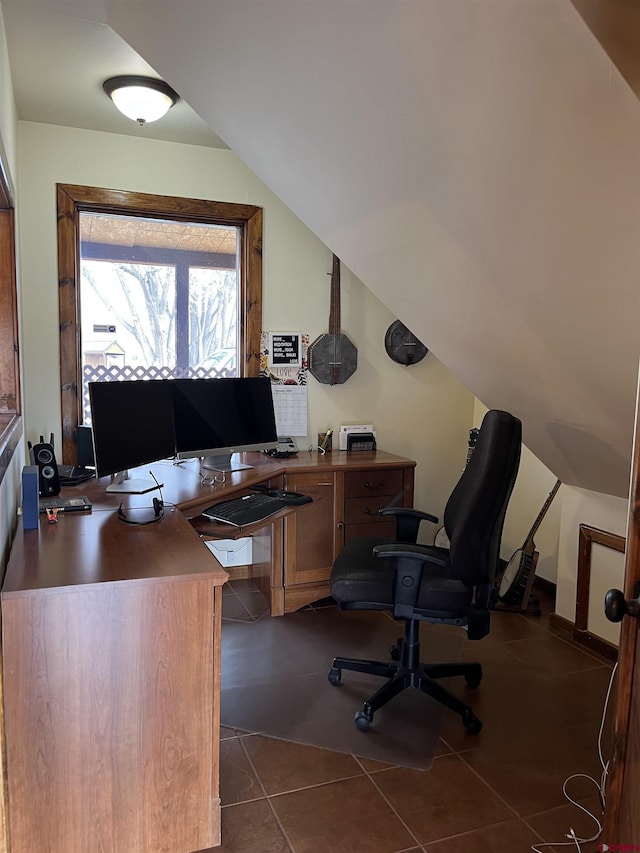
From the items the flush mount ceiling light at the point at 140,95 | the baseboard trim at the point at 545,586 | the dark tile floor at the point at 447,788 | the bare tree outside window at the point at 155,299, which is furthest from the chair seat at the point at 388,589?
the flush mount ceiling light at the point at 140,95

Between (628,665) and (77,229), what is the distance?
3239mm

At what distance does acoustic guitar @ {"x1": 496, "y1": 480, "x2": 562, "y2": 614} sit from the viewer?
11.5ft

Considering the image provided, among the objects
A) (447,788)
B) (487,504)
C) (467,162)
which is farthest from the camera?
(487,504)

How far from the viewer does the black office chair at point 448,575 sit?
2.25 m

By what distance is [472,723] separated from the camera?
2355mm

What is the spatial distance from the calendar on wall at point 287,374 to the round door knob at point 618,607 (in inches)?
111

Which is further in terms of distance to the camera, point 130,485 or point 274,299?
point 274,299

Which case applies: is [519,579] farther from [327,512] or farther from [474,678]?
[327,512]

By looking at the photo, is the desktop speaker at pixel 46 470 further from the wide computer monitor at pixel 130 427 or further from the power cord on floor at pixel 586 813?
the power cord on floor at pixel 586 813

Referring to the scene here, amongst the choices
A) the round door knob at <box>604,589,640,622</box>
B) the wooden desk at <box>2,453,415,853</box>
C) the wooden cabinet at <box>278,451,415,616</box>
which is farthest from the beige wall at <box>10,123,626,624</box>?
the round door knob at <box>604,589,640,622</box>

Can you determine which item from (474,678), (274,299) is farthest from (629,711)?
(274,299)

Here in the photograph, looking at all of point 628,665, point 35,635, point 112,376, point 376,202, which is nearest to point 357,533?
point 112,376

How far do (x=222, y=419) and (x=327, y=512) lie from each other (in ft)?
2.61

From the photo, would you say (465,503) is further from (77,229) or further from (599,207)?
(77,229)
